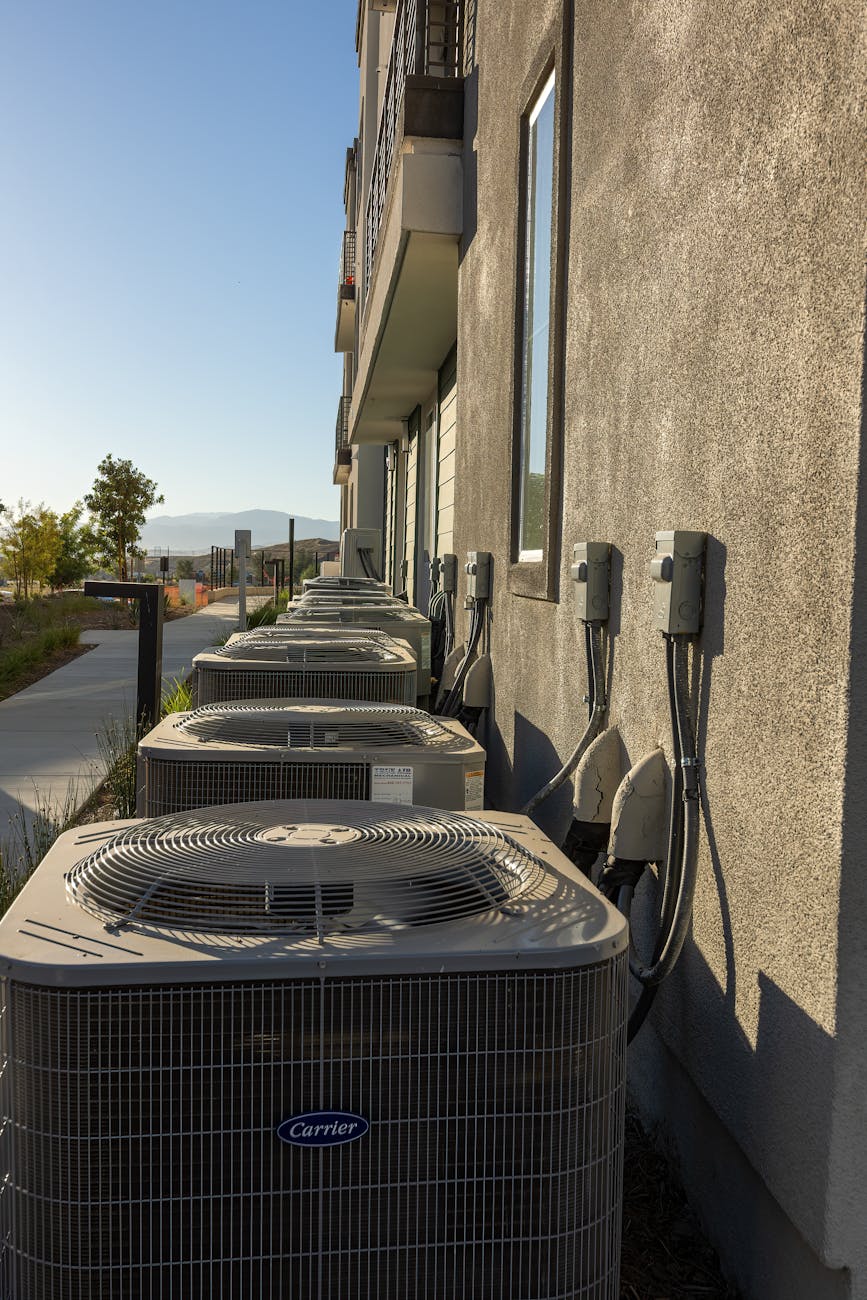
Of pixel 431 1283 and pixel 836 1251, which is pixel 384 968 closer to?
pixel 431 1283

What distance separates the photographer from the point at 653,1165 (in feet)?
9.24

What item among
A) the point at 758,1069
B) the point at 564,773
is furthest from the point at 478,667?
the point at 758,1069

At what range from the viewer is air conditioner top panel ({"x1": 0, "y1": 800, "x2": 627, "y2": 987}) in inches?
66.1

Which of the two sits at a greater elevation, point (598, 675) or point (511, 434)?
point (511, 434)

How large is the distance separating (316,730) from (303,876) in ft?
4.65

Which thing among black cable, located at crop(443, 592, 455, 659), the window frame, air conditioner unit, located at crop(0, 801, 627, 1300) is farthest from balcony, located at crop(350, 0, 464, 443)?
air conditioner unit, located at crop(0, 801, 627, 1300)

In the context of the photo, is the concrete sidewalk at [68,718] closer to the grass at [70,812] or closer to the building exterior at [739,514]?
the grass at [70,812]

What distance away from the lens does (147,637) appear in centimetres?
731

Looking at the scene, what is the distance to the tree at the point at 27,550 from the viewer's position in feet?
101

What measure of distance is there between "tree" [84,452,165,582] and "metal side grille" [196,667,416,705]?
113ft

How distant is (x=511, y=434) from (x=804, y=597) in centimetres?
321

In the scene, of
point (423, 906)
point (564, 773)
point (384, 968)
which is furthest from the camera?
point (564, 773)

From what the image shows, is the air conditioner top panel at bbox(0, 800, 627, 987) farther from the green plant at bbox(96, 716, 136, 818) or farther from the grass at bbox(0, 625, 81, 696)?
the grass at bbox(0, 625, 81, 696)

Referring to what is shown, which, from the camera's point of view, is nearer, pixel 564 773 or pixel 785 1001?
pixel 785 1001
